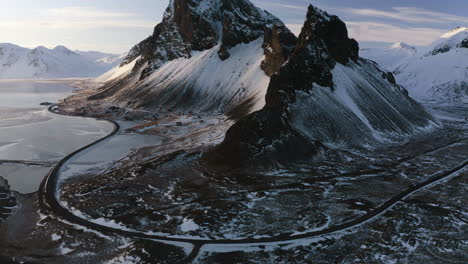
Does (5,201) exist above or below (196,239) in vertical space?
below

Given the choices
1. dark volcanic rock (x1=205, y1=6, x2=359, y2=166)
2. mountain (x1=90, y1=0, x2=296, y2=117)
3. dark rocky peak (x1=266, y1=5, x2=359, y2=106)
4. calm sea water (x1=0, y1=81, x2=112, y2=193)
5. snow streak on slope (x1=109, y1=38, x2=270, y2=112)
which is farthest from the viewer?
snow streak on slope (x1=109, y1=38, x2=270, y2=112)

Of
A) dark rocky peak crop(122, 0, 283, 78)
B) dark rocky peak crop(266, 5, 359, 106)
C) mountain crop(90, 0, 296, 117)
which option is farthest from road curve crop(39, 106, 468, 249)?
dark rocky peak crop(122, 0, 283, 78)

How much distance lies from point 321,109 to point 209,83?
5636 cm

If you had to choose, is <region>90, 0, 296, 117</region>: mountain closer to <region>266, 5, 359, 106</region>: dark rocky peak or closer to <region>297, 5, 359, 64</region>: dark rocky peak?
<region>297, 5, 359, 64</region>: dark rocky peak

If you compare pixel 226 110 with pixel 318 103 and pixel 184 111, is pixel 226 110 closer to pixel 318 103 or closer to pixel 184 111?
pixel 184 111

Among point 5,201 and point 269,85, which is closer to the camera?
point 5,201

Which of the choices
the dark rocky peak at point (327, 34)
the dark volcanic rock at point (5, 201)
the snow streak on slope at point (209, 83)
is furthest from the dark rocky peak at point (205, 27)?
the dark volcanic rock at point (5, 201)

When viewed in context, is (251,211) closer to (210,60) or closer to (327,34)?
(327,34)

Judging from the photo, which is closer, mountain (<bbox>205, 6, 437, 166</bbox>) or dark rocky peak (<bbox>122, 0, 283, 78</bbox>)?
mountain (<bbox>205, 6, 437, 166</bbox>)

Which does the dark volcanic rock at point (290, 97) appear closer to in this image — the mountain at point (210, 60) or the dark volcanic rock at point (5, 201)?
the mountain at point (210, 60)

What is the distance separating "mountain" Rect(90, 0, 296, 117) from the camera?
9512 cm

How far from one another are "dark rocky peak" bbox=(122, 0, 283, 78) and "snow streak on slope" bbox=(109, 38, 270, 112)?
13.6ft

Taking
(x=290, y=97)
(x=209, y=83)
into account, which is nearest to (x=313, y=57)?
(x=290, y=97)

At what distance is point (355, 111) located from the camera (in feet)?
209
